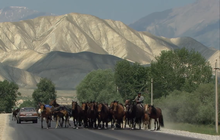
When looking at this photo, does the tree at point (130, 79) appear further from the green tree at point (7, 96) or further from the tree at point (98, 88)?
the green tree at point (7, 96)

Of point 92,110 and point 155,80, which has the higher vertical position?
point 155,80

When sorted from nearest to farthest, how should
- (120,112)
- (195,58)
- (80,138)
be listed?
(80,138), (120,112), (195,58)

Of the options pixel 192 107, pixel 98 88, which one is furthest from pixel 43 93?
pixel 192 107

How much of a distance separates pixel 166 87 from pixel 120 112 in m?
49.0

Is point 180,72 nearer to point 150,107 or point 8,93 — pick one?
point 150,107

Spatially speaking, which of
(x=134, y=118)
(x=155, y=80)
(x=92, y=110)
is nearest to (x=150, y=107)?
(x=134, y=118)

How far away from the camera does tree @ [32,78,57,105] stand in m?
148

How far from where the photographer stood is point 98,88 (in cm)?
10900

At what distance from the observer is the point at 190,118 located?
61.3 meters

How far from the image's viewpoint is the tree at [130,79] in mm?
99938

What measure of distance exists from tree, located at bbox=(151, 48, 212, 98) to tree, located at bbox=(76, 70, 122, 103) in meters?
15.2

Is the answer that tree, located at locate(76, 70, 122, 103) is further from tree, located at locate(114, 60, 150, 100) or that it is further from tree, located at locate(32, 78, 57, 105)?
tree, located at locate(32, 78, 57, 105)

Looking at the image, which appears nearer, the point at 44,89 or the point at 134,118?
the point at 134,118

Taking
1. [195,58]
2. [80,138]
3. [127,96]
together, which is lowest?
[80,138]
